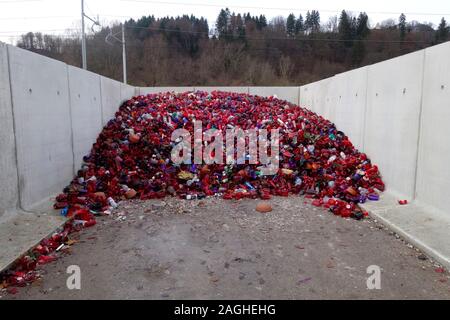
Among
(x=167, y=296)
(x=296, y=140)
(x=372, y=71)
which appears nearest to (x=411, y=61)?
(x=372, y=71)

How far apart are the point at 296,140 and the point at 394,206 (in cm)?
282

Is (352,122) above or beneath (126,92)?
beneath

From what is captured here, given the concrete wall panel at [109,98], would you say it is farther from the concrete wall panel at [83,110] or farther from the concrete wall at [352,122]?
the concrete wall at [352,122]

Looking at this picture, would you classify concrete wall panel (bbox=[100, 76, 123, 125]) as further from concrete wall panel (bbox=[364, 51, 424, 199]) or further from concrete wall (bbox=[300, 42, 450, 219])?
concrete wall panel (bbox=[364, 51, 424, 199])

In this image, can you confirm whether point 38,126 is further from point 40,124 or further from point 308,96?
point 308,96

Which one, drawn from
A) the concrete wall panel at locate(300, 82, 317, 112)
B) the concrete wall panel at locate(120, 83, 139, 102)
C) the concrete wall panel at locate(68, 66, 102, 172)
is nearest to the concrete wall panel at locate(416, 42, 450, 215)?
the concrete wall panel at locate(68, 66, 102, 172)

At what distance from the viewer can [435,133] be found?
429 centimetres

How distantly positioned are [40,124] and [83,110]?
174cm

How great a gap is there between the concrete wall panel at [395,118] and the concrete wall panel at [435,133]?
0.17 metres

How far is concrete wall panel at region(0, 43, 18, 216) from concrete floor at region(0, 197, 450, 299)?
38.1 inches

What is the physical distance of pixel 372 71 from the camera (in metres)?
6.24

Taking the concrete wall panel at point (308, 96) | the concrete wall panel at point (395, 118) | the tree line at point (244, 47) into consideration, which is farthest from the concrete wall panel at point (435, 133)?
the tree line at point (244, 47)

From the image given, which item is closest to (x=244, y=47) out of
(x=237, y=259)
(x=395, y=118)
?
(x=395, y=118)

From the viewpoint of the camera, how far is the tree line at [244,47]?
37.2 m
